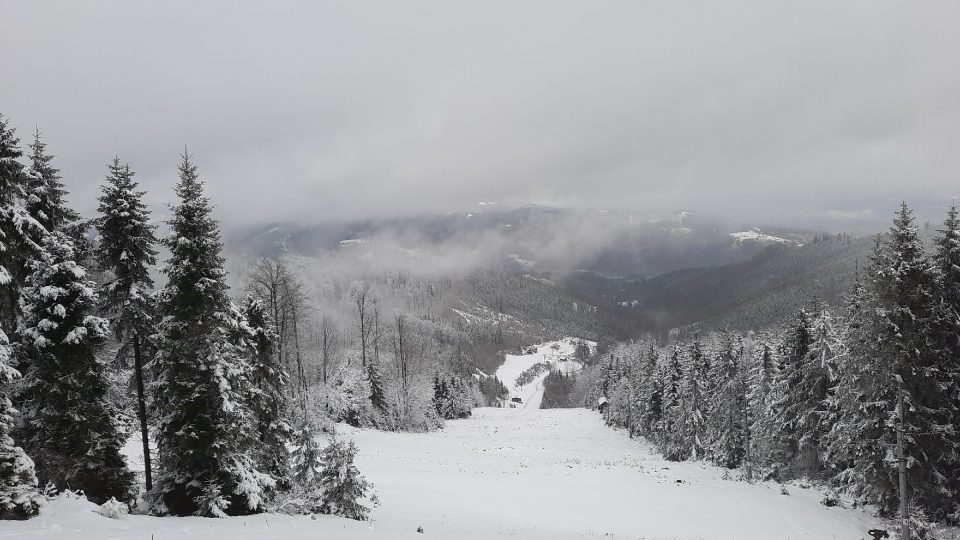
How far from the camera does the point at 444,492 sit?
80.4 ft

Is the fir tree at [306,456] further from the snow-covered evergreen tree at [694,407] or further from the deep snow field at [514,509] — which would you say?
the snow-covered evergreen tree at [694,407]

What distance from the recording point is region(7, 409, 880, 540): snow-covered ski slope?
11477 millimetres

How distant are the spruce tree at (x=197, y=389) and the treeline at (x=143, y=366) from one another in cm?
4

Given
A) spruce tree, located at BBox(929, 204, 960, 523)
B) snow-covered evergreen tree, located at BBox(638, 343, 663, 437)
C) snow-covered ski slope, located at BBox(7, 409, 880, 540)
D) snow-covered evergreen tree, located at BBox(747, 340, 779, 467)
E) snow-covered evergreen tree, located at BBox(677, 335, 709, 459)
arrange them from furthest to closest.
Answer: snow-covered evergreen tree, located at BBox(638, 343, 663, 437) → snow-covered evergreen tree, located at BBox(677, 335, 709, 459) → snow-covered evergreen tree, located at BBox(747, 340, 779, 467) → spruce tree, located at BBox(929, 204, 960, 523) → snow-covered ski slope, located at BBox(7, 409, 880, 540)

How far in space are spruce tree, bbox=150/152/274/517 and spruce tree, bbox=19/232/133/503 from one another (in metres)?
1.86

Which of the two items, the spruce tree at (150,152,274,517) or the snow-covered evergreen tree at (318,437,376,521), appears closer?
the spruce tree at (150,152,274,517)

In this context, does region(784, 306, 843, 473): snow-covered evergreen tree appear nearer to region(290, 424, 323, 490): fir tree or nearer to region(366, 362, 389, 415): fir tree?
region(290, 424, 323, 490): fir tree

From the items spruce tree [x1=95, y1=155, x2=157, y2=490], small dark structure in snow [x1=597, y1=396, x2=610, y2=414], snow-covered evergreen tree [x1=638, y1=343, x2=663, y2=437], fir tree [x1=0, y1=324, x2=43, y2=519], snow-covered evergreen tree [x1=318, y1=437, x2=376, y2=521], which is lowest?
small dark structure in snow [x1=597, y1=396, x2=610, y2=414]

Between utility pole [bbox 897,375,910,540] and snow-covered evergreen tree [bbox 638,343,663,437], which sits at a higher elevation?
utility pole [bbox 897,375,910,540]

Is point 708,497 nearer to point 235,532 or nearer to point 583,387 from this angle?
point 235,532

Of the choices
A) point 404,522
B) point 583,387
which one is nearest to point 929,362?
point 404,522

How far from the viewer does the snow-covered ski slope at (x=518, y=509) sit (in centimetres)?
1148

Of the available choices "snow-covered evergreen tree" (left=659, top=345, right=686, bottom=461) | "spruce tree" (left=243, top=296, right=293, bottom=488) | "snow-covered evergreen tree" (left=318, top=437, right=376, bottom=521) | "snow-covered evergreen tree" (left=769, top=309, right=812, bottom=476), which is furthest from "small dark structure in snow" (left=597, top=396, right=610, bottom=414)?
"snow-covered evergreen tree" (left=318, top=437, right=376, bottom=521)

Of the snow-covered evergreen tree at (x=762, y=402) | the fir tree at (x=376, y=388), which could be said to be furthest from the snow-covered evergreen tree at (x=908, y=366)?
the fir tree at (x=376, y=388)
